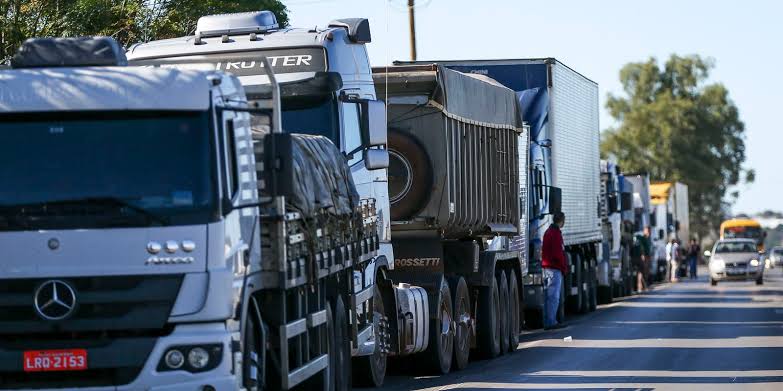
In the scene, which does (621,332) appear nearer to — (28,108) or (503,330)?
(503,330)

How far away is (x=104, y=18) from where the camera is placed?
24406 mm

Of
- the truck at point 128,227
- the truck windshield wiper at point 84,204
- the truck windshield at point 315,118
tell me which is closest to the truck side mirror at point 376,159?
the truck windshield at point 315,118

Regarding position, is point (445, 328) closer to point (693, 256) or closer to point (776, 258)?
point (693, 256)

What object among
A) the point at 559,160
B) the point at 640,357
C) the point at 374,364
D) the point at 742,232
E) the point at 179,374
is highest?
the point at 559,160

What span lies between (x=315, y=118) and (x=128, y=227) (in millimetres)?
4685

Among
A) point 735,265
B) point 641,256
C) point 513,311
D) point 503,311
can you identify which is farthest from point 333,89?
point 735,265

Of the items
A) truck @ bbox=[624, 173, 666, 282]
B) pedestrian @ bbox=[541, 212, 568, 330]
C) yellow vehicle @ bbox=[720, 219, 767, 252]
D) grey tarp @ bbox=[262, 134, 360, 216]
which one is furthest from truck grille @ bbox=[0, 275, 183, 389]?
yellow vehicle @ bbox=[720, 219, 767, 252]

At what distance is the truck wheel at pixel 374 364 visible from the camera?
15945mm

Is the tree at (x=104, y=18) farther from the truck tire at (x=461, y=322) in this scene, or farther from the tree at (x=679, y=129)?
the tree at (x=679, y=129)

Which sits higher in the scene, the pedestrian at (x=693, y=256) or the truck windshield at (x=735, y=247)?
the truck windshield at (x=735, y=247)

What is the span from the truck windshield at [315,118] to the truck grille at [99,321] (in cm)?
468

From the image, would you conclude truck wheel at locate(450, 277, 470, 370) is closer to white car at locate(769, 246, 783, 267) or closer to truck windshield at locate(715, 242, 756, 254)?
truck windshield at locate(715, 242, 756, 254)

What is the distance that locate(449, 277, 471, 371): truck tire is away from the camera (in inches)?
756

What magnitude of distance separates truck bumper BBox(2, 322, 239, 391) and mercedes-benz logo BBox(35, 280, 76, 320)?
13.9 inches
